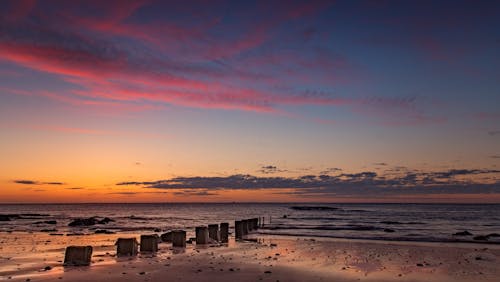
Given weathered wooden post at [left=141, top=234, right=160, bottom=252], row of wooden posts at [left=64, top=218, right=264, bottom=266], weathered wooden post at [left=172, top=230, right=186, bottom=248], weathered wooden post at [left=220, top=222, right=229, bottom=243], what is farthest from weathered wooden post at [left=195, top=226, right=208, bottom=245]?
weathered wooden post at [left=141, top=234, right=160, bottom=252]

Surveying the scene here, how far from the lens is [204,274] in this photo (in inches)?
615

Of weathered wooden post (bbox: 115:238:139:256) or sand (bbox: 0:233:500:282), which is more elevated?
weathered wooden post (bbox: 115:238:139:256)

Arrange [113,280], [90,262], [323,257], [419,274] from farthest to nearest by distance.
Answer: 1. [323,257]
2. [90,262]
3. [419,274]
4. [113,280]

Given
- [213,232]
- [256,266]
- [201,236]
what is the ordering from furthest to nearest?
[213,232], [201,236], [256,266]

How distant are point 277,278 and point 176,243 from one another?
37.4ft

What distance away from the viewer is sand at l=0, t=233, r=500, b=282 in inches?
598

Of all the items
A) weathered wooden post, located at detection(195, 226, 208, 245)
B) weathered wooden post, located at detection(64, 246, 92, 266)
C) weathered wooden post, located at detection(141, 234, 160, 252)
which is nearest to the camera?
weathered wooden post, located at detection(64, 246, 92, 266)

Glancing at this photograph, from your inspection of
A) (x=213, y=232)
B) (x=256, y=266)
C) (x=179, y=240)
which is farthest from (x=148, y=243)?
(x=213, y=232)

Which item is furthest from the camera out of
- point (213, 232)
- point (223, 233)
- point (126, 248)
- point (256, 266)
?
point (223, 233)

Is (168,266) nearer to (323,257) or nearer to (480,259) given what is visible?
(323,257)

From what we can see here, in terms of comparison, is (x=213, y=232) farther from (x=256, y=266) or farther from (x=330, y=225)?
(x=330, y=225)

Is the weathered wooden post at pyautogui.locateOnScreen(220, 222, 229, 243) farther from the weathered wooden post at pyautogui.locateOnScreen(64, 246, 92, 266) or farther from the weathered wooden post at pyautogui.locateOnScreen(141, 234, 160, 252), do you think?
the weathered wooden post at pyautogui.locateOnScreen(64, 246, 92, 266)

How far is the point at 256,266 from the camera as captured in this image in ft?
58.5

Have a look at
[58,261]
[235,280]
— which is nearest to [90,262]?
[58,261]
